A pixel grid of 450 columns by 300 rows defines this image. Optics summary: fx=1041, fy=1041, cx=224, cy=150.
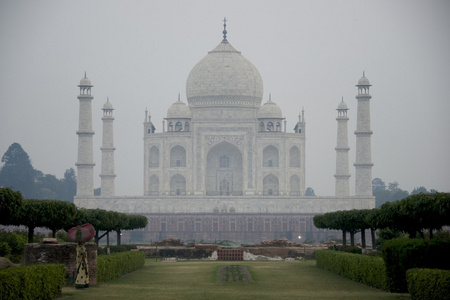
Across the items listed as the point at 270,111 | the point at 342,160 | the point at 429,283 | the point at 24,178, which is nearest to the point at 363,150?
the point at 342,160

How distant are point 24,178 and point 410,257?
72.1 meters

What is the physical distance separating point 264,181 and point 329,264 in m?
42.9

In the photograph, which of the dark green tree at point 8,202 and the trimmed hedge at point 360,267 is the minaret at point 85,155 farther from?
the dark green tree at point 8,202

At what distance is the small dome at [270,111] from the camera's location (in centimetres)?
7269

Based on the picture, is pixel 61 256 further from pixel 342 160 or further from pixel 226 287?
pixel 342 160

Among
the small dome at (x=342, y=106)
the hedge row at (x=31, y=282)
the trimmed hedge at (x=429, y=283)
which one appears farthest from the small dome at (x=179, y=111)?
the trimmed hedge at (x=429, y=283)

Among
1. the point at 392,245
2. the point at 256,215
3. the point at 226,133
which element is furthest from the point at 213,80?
the point at 392,245

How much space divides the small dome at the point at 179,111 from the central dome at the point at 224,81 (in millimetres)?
1116

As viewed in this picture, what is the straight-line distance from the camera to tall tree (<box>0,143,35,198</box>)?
86938mm

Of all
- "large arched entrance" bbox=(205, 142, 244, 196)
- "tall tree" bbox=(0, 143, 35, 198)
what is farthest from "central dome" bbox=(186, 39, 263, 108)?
"tall tree" bbox=(0, 143, 35, 198)

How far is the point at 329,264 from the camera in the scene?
96.2ft

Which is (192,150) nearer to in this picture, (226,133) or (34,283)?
(226,133)

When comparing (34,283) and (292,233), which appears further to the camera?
(292,233)

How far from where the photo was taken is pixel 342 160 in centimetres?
7031
